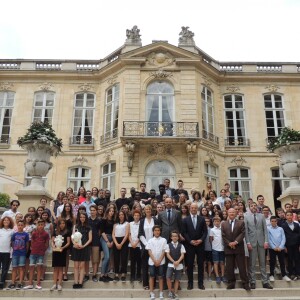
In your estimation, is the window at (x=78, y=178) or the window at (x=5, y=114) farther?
the window at (x=5, y=114)

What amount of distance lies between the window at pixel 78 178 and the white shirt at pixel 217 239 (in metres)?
10.9

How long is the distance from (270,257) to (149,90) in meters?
11.9

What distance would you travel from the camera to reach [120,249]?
22.9 ft

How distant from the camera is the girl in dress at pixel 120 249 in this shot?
692 centimetres

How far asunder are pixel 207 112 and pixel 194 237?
11.7 m

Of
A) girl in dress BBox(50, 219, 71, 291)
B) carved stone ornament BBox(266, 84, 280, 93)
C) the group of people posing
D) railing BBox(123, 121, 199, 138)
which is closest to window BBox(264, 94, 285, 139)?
carved stone ornament BBox(266, 84, 280, 93)

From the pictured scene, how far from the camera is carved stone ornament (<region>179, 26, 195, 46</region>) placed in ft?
61.3

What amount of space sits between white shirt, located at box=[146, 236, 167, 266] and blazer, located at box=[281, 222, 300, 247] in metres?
2.70

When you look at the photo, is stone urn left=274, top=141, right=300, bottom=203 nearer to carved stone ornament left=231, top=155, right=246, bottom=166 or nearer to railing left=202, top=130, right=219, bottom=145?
railing left=202, top=130, right=219, bottom=145

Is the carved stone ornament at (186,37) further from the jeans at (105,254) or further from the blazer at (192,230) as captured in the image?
the jeans at (105,254)

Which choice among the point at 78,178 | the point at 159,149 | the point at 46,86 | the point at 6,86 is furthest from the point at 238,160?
the point at 6,86

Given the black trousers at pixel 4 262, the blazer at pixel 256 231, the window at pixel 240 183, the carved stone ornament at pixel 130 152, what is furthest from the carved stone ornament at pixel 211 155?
the black trousers at pixel 4 262

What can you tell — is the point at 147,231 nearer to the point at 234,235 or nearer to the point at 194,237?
the point at 194,237

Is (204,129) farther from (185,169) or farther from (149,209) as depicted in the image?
(149,209)
